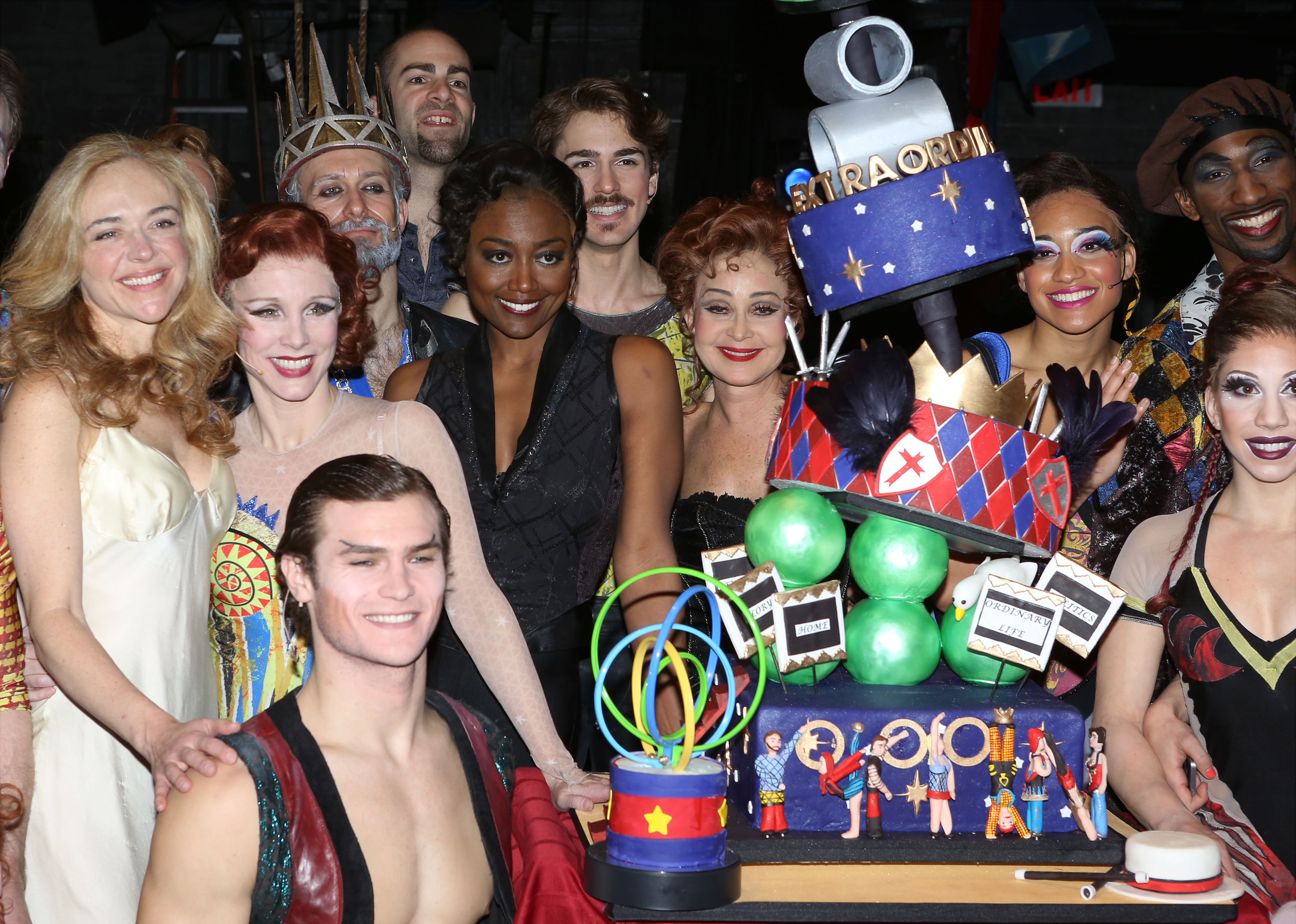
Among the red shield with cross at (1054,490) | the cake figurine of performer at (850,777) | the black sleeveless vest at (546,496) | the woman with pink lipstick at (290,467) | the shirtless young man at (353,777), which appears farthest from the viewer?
the black sleeveless vest at (546,496)

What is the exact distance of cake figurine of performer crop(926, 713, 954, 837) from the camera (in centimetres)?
206

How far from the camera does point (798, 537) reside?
2.18 meters

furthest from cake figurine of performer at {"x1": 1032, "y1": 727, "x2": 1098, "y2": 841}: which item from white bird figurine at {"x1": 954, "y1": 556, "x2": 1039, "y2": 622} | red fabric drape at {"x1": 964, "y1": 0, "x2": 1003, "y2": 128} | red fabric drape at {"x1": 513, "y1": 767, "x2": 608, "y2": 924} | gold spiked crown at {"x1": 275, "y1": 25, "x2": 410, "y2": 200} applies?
red fabric drape at {"x1": 964, "y1": 0, "x2": 1003, "y2": 128}

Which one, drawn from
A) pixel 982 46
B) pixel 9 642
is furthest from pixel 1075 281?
pixel 982 46

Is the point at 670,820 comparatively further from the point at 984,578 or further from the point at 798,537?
the point at 984,578

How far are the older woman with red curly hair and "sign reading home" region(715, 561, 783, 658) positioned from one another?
1.00 meters

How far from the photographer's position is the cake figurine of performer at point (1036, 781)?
6.79 feet

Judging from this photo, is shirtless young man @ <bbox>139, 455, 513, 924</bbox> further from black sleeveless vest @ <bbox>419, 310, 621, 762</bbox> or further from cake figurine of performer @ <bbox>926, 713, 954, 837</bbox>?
black sleeveless vest @ <bbox>419, 310, 621, 762</bbox>

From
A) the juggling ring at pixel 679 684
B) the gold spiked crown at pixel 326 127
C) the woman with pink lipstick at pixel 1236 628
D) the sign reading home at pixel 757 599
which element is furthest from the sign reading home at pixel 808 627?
the gold spiked crown at pixel 326 127

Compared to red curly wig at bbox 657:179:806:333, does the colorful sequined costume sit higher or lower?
lower

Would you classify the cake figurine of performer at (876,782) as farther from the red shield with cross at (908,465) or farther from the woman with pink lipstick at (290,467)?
the woman with pink lipstick at (290,467)

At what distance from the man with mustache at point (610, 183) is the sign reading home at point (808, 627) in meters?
1.70

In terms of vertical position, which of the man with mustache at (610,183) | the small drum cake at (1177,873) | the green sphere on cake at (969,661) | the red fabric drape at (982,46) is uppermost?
the red fabric drape at (982,46)

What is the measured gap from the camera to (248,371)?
2629 millimetres
